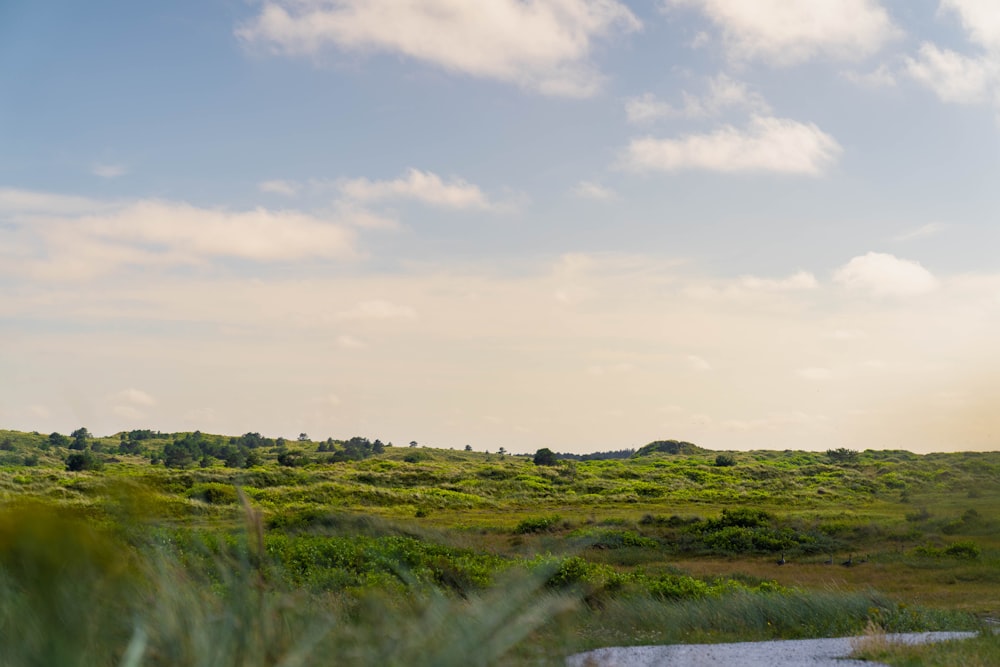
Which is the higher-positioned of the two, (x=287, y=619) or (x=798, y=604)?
(x=287, y=619)

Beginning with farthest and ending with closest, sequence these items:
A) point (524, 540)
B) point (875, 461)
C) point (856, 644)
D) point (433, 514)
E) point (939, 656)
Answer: point (875, 461)
point (433, 514)
point (524, 540)
point (856, 644)
point (939, 656)

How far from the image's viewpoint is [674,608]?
50.3ft

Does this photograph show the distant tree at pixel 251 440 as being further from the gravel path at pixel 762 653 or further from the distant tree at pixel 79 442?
the gravel path at pixel 762 653

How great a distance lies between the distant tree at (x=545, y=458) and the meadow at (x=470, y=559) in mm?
474

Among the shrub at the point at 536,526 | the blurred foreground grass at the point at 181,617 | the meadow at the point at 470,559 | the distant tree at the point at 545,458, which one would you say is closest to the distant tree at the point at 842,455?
the meadow at the point at 470,559

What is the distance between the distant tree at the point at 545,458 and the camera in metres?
93.7

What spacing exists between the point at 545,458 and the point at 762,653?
274ft

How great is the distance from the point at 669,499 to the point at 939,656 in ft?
160

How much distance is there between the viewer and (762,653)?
38.4 feet

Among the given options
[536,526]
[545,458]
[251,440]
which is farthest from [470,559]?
[251,440]

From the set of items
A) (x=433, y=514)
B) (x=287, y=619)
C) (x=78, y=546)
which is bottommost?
(x=433, y=514)

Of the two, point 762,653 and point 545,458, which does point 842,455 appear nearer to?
point 545,458

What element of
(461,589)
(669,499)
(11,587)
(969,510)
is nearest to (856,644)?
(461,589)

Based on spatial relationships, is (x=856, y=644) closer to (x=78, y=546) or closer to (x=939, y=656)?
(x=939, y=656)
